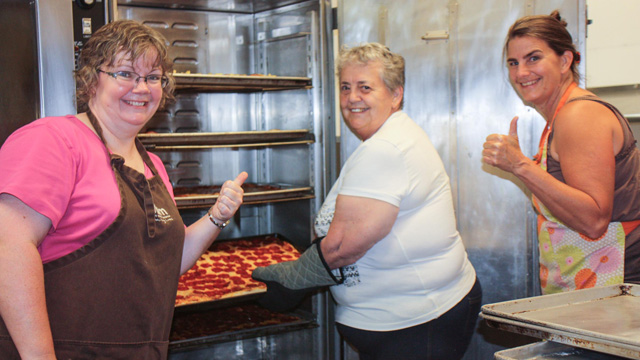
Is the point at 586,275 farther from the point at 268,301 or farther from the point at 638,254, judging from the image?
the point at 268,301

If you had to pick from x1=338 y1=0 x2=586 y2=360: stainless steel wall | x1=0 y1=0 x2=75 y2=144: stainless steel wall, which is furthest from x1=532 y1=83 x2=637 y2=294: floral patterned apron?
x1=0 y1=0 x2=75 y2=144: stainless steel wall

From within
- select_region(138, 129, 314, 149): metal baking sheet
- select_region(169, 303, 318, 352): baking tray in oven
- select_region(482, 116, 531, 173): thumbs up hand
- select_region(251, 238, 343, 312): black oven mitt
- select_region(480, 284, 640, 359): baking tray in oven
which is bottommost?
select_region(169, 303, 318, 352): baking tray in oven

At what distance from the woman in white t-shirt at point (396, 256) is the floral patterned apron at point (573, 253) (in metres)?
0.30

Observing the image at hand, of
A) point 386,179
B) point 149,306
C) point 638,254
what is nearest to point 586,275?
point 638,254

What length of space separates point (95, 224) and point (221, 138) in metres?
1.57

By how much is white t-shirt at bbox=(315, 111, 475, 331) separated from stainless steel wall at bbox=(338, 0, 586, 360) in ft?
2.81

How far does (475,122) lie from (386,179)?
116 centimetres

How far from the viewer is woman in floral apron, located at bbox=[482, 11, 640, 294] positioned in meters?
1.84

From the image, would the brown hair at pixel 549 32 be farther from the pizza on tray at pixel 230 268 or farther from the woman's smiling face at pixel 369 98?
the pizza on tray at pixel 230 268

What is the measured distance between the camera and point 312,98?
3277 mm

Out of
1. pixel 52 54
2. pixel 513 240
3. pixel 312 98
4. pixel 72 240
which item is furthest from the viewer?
pixel 312 98

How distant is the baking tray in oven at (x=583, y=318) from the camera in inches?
47.5

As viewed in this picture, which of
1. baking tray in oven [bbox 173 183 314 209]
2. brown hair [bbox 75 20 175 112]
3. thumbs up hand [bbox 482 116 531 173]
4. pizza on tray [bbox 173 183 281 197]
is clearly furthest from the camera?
pizza on tray [bbox 173 183 281 197]

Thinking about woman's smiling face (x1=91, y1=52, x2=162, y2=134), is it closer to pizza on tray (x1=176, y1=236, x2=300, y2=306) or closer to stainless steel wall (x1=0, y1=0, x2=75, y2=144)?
stainless steel wall (x1=0, y1=0, x2=75, y2=144)
